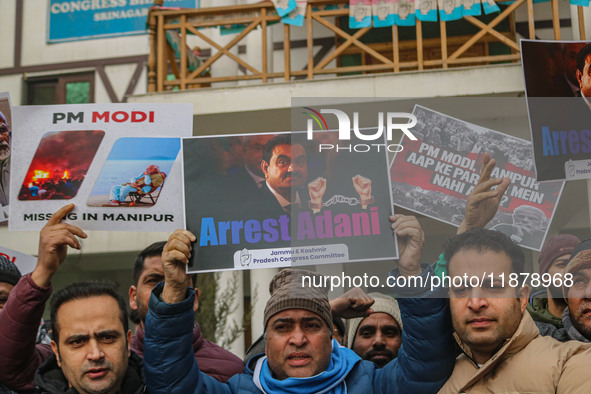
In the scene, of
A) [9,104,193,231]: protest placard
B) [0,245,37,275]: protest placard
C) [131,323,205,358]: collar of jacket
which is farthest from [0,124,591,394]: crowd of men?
[0,245,37,275]: protest placard

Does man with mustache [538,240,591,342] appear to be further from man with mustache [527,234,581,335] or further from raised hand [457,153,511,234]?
raised hand [457,153,511,234]

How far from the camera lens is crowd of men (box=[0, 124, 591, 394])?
2529 millimetres

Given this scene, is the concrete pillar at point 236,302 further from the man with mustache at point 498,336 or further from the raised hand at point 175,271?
the man with mustache at point 498,336

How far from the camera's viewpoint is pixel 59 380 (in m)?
2.78

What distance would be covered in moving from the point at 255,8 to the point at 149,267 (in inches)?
171

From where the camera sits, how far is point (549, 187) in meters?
3.03

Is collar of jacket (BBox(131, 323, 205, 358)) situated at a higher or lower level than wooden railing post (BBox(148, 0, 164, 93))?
lower

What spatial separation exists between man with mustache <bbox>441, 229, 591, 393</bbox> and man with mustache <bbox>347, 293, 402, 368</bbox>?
0.92 metres

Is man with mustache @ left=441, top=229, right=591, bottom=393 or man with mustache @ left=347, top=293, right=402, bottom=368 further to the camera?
man with mustache @ left=347, top=293, right=402, bottom=368

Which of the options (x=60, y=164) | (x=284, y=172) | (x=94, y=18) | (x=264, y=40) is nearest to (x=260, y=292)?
(x=264, y=40)

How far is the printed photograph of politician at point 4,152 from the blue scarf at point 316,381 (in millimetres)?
1655

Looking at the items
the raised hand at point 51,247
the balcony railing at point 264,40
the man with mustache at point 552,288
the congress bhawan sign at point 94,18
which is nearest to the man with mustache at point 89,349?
the raised hand at point 51,247

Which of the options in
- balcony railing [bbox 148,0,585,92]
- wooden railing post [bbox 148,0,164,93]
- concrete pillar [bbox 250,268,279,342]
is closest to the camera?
balcony railing [bbox 148,0,585,92]

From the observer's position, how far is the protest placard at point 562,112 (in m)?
3.04
